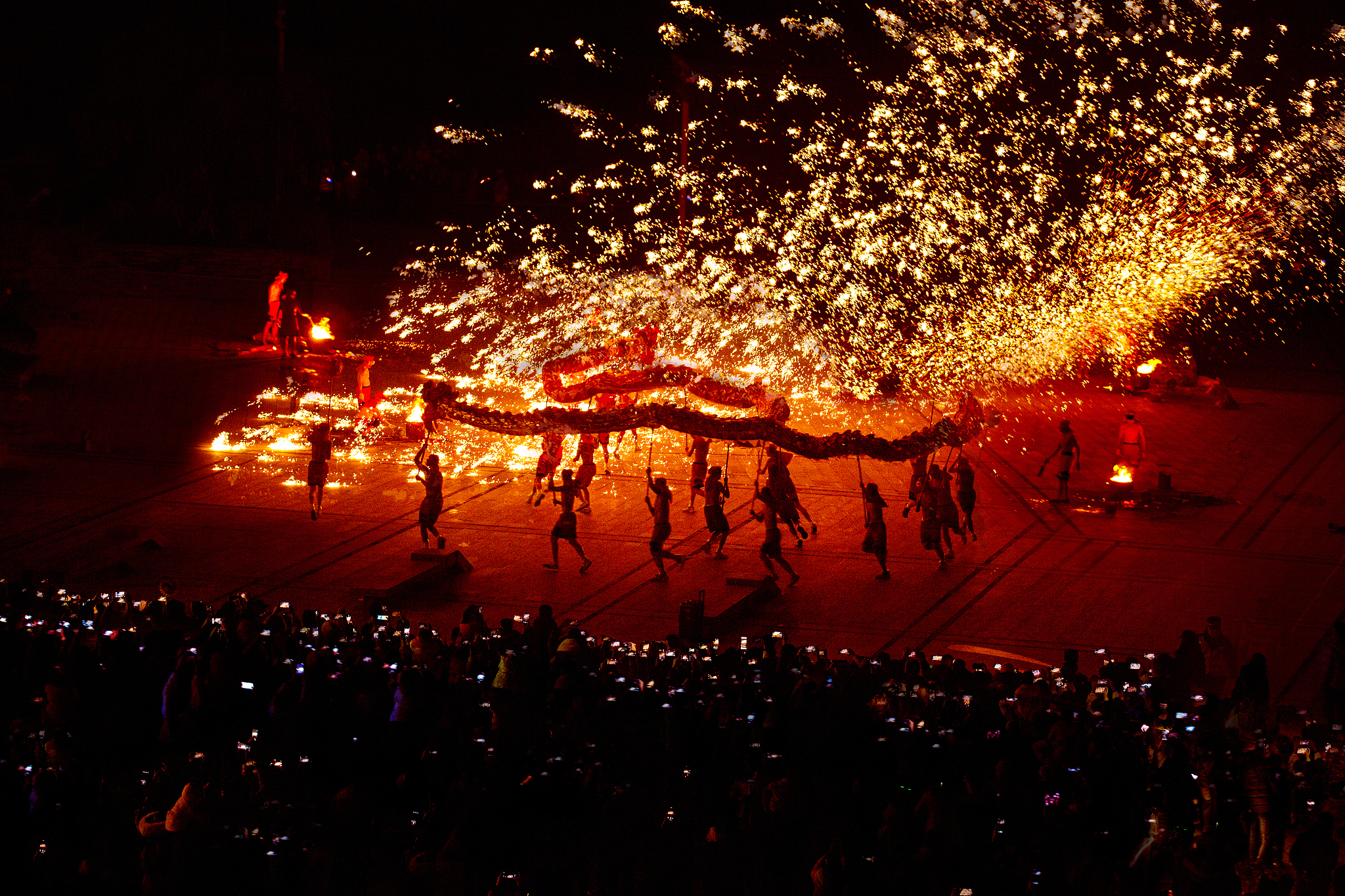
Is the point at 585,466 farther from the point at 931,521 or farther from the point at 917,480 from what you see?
the point at 931,521

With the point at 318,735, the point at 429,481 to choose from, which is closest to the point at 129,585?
the point at 429,481

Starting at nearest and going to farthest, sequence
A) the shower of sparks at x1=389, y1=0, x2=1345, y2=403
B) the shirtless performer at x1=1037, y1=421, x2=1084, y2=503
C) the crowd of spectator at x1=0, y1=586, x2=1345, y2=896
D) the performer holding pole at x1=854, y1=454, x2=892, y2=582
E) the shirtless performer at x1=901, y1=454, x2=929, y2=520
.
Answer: the crowd of spectator at x1=0, y1=586, x2=1345, y2=896 → the performer holding pole at x1=854, y1=454, x2=892, y2=582 → the shirtless performer at x1=901, y1=454, x2=929, y2=520 → the shirtless performer at x1=1037, y1=421, x2=1084, y2=503 → the shower of sparks at x1=389, y1=0, x2=1345, y2=403

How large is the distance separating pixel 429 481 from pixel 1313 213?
21036 millimetres

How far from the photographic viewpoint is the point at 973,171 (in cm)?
2920

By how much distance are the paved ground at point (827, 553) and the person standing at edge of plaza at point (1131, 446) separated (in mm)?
558

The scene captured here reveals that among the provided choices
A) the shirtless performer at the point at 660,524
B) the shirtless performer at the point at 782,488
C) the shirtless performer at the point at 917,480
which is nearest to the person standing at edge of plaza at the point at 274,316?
the shirtless performer at the point at 660,524

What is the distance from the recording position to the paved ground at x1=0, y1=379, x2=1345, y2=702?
46.6 ft

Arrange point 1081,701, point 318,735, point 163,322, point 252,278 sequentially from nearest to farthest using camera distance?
1. point 318,735
2. point 1081,701
3. point 163,322
4. point 252,278

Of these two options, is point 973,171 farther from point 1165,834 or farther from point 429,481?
point 1165,834

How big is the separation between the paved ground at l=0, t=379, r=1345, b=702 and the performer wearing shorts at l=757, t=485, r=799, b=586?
29cm

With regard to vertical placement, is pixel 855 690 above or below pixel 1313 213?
below

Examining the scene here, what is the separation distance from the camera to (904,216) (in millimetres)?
30219

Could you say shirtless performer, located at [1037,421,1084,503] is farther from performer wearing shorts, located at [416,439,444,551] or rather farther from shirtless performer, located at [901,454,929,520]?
performer wearing shorts, located at [416,439,444,551]

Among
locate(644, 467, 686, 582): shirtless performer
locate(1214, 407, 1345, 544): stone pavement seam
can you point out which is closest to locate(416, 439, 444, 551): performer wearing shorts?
locate(644, 467, 686, 582): shirtless performer
